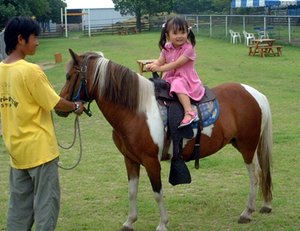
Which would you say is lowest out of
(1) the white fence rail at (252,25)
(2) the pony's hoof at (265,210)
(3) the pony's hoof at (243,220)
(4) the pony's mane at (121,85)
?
(3) the pony's hoof at (243,220)

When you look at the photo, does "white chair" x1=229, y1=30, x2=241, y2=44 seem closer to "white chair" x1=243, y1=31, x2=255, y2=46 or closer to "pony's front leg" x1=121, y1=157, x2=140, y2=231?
"white chair" x1=243, y1=31, x2=255, y2=46

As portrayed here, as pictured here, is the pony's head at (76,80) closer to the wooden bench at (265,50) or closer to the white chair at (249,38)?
the wooden bench at (265,50)

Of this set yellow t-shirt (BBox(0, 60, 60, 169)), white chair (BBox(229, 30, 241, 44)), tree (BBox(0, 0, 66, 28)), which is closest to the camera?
yellow t-shirt (BBox(0, 60, 60, 169))

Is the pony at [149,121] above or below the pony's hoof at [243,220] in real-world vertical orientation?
above

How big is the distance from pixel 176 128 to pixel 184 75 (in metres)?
0.50

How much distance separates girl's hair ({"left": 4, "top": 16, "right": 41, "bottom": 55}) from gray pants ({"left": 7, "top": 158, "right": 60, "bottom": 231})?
2.86 feet

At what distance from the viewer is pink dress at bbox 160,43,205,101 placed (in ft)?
15.0

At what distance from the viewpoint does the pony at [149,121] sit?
435 centimetres

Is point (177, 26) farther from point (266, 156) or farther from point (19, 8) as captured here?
point (19, 8)

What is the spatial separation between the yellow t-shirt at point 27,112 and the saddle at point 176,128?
1283 mm

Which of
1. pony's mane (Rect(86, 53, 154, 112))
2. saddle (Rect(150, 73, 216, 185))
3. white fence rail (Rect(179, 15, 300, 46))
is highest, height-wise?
white fence rail (Rect(179, 15, 300, 46))

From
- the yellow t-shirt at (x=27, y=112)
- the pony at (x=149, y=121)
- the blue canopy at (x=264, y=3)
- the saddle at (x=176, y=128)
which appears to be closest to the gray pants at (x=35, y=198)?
the yellow t-shirt at (x=27, y=112)

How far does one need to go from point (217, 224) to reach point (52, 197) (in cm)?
197

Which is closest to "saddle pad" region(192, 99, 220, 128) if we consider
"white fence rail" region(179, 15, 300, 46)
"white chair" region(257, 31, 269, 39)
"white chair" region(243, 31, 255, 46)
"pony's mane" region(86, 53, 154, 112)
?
"pony's mane" region(86, 53, 154, 112)
